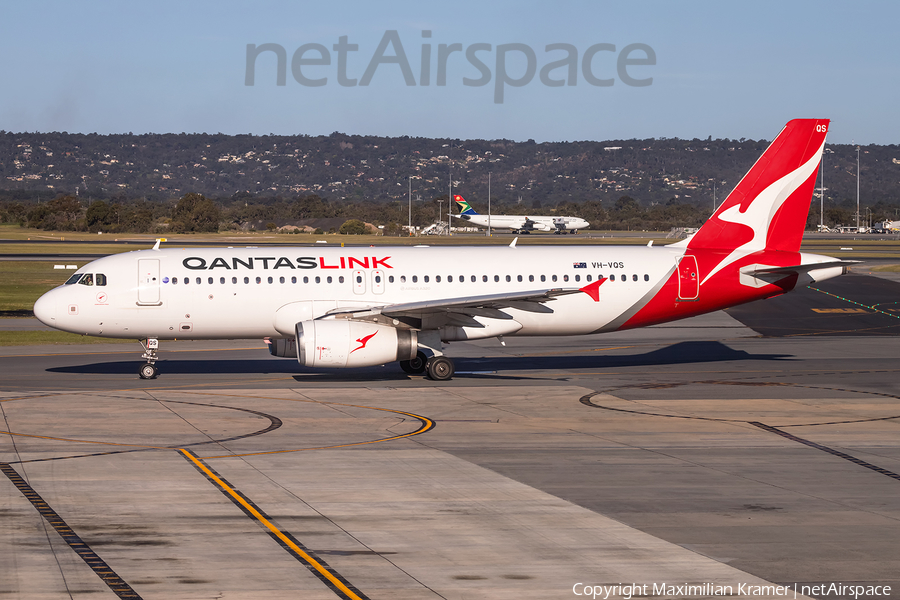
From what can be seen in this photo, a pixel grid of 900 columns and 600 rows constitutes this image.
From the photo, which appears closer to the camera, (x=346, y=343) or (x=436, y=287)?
(x=346, y=343)

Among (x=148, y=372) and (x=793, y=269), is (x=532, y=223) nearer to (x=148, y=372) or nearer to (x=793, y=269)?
(x=793, y=269)

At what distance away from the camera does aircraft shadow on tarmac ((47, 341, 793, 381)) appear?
31.6m

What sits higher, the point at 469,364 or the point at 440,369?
the point at 440,369

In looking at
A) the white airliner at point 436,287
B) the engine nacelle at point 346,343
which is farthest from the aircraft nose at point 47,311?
the engine nacelle at point 346,343

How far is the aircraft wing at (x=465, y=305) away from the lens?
28.4 meters

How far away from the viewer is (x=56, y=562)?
41.1 ft

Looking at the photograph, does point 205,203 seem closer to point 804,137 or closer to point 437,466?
point 804,137

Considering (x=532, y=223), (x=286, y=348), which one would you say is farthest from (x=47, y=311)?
(x=532, y=223)

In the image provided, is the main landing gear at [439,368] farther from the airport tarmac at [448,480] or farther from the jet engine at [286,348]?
the jet engine at [286,348]

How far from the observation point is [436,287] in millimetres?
30578

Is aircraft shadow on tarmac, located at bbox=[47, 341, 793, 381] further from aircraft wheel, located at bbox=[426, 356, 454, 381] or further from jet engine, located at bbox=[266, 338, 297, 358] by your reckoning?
aircraft wheel, located at bbox=[426, 356, 454, 381]

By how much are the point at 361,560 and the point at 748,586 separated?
4.97 meters

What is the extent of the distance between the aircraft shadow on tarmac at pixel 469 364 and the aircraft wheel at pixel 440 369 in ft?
5.07

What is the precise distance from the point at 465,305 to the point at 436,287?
232 centimetres
